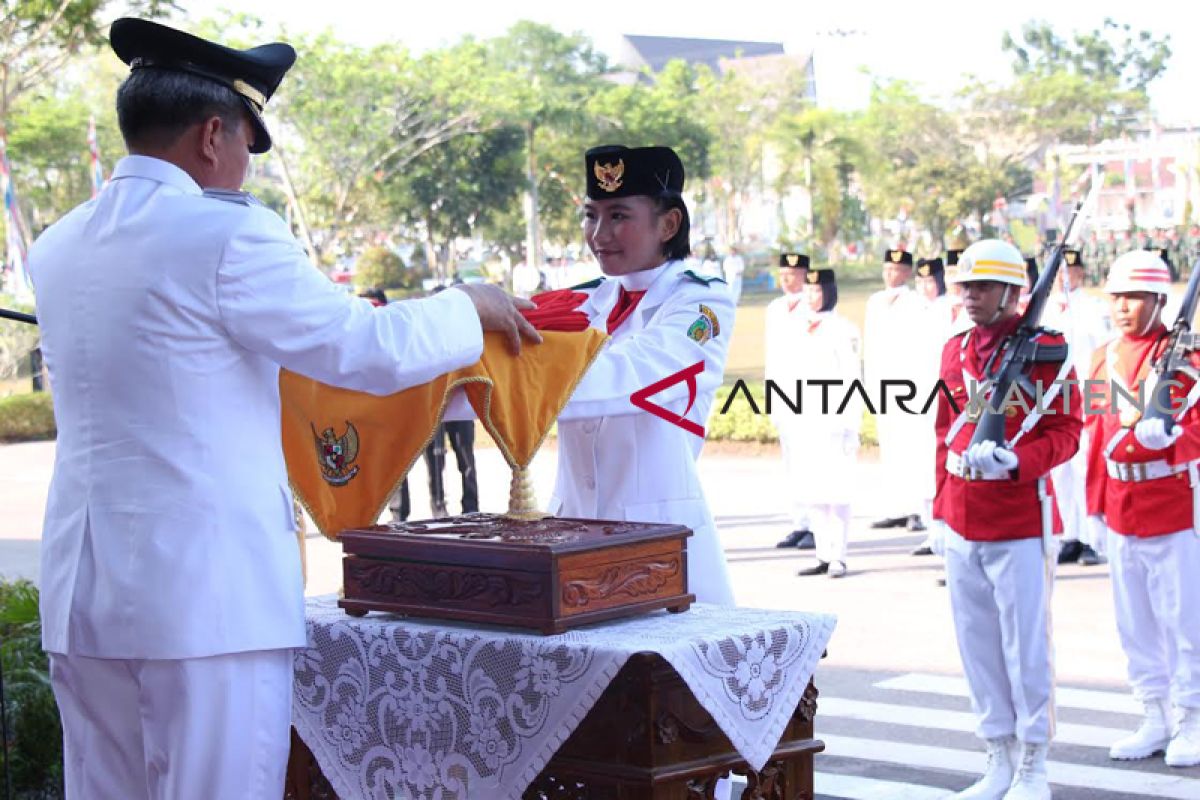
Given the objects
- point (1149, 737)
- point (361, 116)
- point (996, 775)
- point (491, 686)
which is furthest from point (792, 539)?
point (361, 116)

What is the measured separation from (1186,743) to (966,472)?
4.95 feet

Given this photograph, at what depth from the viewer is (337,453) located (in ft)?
11.8

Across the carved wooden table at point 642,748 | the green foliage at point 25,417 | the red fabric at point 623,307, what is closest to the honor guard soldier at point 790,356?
the red fabric at point 623,307

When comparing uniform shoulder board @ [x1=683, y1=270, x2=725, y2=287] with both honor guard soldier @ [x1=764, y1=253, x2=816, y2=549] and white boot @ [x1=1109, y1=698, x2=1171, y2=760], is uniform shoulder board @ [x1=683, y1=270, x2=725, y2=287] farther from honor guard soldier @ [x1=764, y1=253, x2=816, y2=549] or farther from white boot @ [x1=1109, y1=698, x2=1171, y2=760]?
honor guard soldier @ [x1=764, y1=253, x2=816, y2=549]

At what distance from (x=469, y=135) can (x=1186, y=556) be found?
36.2m

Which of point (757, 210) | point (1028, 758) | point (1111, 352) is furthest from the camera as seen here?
point (757, 210)

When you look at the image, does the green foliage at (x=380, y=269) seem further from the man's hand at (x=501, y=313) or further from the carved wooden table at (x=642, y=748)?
the carved wooden table at (x=642, y=748)

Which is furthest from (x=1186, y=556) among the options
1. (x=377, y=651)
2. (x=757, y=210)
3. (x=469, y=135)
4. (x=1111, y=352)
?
(x=757, y=210)

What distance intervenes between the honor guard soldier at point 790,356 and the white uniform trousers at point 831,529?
93cm

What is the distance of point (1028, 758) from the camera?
5.75 m

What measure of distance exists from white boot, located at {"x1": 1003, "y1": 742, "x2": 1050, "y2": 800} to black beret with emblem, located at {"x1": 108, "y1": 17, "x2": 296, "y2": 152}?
3802 mm

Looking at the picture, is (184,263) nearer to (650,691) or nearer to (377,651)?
(377,651)

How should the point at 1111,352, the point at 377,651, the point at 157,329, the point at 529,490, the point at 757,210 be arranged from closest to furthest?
the point at 157,329 → the point at 377,651 → the point at 529,490 → the point at 1111,352 → the point at 757,210

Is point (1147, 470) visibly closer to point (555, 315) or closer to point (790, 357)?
point (555, 315)
